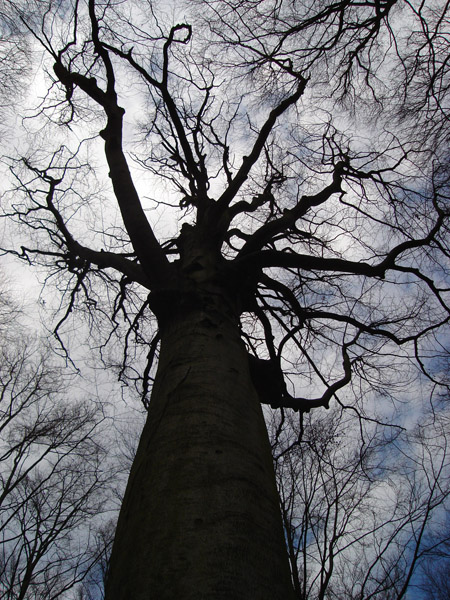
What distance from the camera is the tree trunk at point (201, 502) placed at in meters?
0.90

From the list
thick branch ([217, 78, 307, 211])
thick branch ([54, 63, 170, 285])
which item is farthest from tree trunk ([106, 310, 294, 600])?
thick branch ([217, 78, 307, 211])

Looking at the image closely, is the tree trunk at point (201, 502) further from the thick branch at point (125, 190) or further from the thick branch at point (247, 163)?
the thick branch at point (247, 163)

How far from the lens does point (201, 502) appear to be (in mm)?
1054

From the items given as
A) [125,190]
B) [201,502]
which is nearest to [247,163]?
[125,190]

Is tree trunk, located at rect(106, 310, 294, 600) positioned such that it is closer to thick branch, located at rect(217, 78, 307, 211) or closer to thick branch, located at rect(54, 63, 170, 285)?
thick branch, located at rect(54, 63, 170, 285)

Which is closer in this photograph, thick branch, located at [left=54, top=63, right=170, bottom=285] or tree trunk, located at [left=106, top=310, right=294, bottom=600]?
tree trunk, located at [left=106, top=310, right=294, bottom=600]

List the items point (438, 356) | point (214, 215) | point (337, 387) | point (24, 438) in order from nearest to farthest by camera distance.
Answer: point (337, 387) < point (214, 215) < point (438, 356) < point (24, 438)

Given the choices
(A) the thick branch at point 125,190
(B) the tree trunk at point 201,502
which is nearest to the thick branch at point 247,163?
(A) the thick branch at point 125,190

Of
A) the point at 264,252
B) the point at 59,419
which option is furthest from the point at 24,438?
the point at 264,252

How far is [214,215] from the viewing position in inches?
127

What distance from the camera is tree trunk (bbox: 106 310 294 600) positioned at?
2.94 ft

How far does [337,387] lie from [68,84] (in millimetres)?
3990

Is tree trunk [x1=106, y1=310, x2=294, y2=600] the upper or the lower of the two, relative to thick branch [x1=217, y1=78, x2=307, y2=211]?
lower

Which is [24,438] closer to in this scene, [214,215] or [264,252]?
[214,215]
